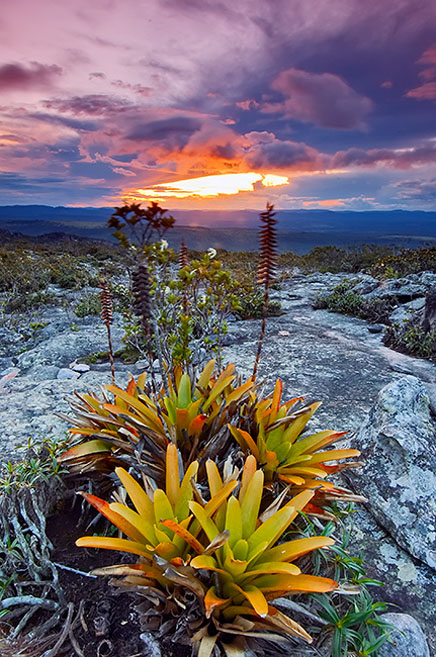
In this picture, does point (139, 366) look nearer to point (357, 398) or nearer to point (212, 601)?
point (357, 398)

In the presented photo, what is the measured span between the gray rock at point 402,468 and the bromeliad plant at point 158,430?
1.05 meters

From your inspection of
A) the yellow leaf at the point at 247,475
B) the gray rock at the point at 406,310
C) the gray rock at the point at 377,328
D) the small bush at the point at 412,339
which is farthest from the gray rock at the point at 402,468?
the gray rock at the point at 406,310

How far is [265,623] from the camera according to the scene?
1.59m

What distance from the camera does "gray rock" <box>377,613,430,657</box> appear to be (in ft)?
5.65

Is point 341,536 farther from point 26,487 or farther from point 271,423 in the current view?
point 26,487

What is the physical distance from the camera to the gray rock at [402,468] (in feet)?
8.05

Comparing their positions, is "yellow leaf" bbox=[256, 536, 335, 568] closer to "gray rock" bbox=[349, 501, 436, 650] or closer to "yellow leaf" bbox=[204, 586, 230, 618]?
"yellow leaf" bbox=[204, 586, 230, 618]

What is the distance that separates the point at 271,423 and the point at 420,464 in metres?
1.12

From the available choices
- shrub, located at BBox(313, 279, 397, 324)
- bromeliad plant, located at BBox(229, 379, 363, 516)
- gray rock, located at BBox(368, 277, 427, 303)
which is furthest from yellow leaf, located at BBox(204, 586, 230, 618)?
gray rock, located at BBox(368, 277, 427, 303)

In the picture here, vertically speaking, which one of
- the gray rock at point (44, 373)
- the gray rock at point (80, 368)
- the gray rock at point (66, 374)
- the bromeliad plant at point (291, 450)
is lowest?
the gray rock at point (80, 368)

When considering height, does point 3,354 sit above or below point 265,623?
below

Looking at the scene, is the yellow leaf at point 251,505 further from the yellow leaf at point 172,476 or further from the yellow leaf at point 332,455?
the yellow leaf at point 332,455

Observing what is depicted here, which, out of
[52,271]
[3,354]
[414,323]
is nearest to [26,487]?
[3,354]

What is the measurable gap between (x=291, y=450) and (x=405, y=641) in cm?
112
